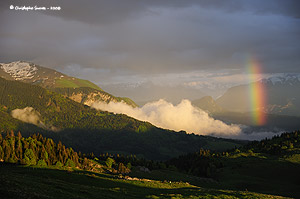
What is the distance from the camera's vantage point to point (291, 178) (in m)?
156

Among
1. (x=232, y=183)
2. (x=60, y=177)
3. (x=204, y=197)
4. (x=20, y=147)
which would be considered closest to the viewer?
(x=204, y=197)

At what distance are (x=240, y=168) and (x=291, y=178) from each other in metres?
38.2

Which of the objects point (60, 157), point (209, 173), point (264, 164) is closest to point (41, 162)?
point (60, 157)

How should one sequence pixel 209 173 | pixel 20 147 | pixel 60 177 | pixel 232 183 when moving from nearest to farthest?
pixel 60 177 < pixel 20 147 < pixel 232 183 < pixel 209 173

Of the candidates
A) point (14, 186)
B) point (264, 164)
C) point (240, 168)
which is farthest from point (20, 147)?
point (264, 164)

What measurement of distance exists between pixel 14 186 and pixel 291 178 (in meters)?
163

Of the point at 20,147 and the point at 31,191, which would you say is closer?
the point at 31,191

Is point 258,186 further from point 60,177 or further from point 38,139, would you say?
point 38,139

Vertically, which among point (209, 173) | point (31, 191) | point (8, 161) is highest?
point (31, 191)

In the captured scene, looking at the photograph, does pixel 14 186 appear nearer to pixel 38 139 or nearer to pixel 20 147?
pixel 20 147

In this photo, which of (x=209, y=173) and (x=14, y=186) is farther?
(x=209, y=173)

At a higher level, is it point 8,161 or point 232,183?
point 8,161

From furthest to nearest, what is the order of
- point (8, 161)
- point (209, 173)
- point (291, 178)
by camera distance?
point (209, 173) → point (291, 178) → point (8, 161)

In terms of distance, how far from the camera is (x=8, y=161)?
355 ft
